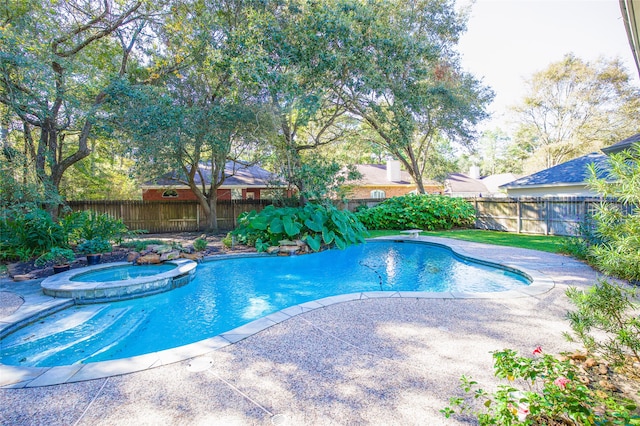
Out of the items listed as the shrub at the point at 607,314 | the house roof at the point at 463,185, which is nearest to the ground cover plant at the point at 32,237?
the shrub at the point at 607,314

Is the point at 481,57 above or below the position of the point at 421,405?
above

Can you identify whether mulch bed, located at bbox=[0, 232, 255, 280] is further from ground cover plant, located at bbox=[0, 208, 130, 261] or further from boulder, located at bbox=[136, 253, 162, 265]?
boulder, located at bbox=[136, 253, 162, 265]

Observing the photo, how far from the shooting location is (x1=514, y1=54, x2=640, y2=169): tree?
2006cm

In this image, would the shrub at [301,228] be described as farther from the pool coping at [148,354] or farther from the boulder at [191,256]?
the pool coping at [148,354]

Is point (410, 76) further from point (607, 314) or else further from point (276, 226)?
point (607, 314)

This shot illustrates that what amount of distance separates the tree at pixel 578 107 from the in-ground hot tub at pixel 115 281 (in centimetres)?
2601

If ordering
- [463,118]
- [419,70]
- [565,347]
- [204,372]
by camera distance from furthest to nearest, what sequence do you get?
1. [463,118]
2. [419,70]
3. [565,347]
4. [204,372]

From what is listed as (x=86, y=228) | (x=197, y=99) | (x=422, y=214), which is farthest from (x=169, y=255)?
(x=422, y=214)

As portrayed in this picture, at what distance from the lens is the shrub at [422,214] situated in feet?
46.6

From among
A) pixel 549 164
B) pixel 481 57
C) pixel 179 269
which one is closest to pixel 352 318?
pixel 179 269

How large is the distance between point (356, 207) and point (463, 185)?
1687 centimetres

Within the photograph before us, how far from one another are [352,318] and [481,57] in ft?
47.5

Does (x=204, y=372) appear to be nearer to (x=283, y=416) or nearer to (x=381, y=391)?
(x=283, y=416)

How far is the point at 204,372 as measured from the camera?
9.23 ft
